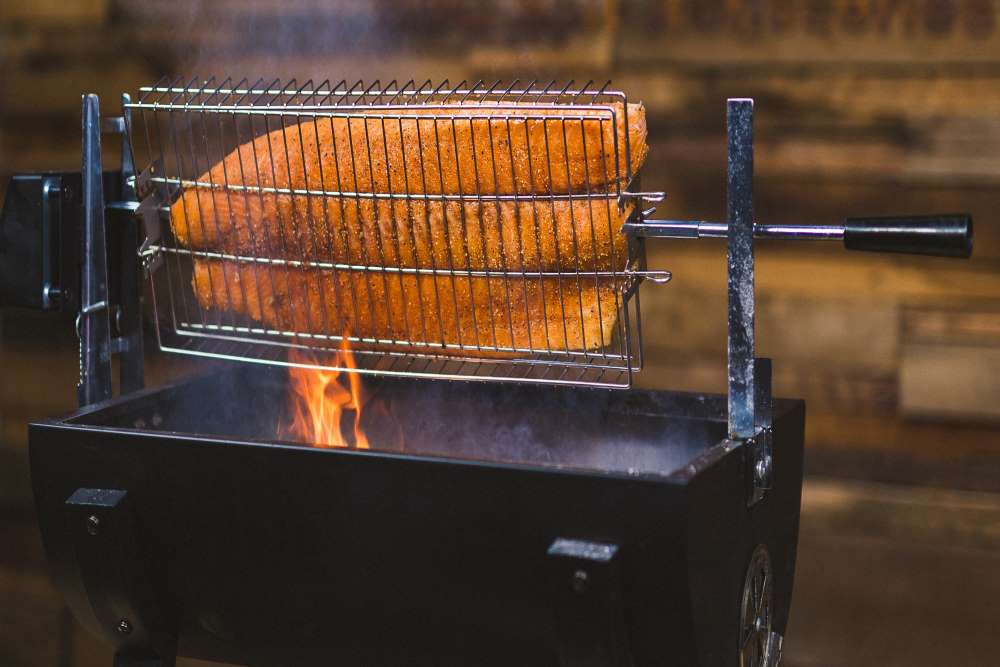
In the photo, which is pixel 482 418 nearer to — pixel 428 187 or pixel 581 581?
pixel 428 187

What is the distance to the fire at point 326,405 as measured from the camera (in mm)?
1627

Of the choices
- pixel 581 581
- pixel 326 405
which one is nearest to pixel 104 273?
pixel 326 405

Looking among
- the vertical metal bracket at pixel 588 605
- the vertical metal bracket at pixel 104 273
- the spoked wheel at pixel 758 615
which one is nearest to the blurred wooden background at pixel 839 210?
the vertical metal bracket at pixel 104 273

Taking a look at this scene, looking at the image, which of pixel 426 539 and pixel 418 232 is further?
pixel 418 232

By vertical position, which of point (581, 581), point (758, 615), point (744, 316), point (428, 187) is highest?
point (428, 187)

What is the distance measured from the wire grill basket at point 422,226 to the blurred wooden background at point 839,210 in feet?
2.07

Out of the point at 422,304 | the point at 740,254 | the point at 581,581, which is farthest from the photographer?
the point at 422,304

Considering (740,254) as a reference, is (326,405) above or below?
below

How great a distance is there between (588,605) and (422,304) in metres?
0.46

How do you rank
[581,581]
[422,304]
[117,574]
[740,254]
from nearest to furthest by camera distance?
[581,581], [740,254], [117,574], [422,304]

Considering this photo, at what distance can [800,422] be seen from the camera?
1.42 metres

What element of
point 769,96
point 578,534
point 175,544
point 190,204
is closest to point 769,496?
point 578,534

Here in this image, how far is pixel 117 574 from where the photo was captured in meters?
1.32

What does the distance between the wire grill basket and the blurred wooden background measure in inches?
24.9
